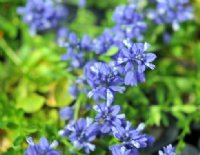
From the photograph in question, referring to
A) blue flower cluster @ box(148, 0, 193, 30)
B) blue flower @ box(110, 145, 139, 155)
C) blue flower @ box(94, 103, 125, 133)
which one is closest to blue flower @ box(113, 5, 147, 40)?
blue flower cluster @ box(148, 0, 193, 30)

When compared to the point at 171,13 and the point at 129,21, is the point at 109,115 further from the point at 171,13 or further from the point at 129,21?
the point at 171,13

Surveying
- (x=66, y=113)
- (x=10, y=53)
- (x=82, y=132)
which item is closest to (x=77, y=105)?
(x=66, y=113)

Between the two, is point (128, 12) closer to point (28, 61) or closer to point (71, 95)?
point (71, 95)

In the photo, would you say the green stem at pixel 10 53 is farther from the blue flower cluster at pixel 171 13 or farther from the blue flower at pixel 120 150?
the blue flower at pixel 120 150

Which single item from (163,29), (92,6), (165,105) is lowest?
(165,105)

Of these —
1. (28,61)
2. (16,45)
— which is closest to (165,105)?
(28,61)

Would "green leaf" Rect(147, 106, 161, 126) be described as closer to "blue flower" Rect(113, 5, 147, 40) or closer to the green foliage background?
the green foliage background

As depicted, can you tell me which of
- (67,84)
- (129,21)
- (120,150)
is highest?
(129,21)
